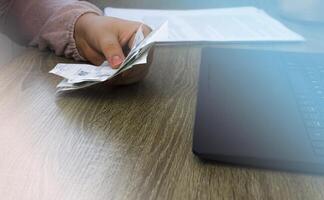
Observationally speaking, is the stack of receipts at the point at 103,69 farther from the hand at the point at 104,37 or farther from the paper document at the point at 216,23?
the paper document at the point at 216,23

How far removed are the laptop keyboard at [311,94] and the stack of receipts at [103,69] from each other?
0.21 metres

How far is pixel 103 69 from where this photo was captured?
2.04ft

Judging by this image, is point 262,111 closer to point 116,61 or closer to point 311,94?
point 311,94

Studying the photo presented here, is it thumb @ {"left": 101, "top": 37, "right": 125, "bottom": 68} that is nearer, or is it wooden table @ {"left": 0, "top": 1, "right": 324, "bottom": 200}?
wooden table @ {"left": 0, "top": 1, "right": 324, "bottom": 200}

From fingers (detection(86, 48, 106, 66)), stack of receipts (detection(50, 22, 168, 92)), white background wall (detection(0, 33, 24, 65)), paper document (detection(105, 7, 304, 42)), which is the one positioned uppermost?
stack of receipts (detection(50, 22, 168, 92))

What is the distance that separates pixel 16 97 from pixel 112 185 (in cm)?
26

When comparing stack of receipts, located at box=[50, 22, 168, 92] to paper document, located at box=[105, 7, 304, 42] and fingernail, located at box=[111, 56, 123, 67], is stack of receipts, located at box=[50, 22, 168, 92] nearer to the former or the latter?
fingernail, located at box=[111, 56, 123, 67]

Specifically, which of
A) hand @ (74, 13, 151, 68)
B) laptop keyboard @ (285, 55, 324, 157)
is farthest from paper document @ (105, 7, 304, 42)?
laptop keyboard @ (285, 55, 324, 157)

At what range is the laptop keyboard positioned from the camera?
428mm

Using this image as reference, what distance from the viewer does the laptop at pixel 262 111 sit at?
0.41 metres

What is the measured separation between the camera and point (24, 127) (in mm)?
484

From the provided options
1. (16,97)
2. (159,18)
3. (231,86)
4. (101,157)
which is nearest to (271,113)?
(231,86)

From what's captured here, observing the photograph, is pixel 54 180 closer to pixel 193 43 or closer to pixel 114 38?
pixel 114 38

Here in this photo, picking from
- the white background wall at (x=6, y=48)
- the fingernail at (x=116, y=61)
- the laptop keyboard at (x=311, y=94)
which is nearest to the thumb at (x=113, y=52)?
the fingernail at (x=116, y=61)
